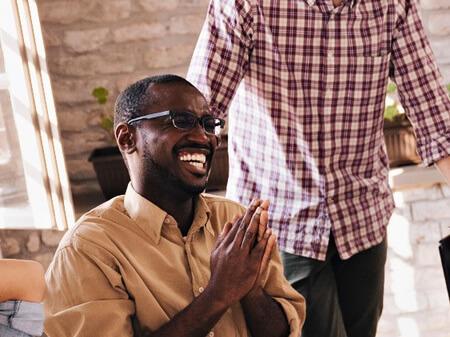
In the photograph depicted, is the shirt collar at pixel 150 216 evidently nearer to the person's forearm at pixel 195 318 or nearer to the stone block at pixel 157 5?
the person's forearm at pixel 195 318

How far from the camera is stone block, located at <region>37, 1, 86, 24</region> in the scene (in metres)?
3.17

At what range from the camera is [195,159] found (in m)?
1.61

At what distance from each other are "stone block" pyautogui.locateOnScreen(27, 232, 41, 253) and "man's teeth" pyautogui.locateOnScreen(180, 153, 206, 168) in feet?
5.44

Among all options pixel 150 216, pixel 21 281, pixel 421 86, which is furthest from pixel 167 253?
pixel 421 86

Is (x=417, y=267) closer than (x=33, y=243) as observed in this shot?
No

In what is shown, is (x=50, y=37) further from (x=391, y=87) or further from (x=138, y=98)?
(x=138, y=98)

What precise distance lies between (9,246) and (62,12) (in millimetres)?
907

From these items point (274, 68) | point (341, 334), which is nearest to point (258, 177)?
point (274, 68)

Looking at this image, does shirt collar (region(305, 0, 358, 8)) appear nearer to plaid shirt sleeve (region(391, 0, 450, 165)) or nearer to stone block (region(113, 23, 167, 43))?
plaid shirt sleeve (region(391, 0, 450, 165))

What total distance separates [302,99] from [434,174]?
49.4 inches

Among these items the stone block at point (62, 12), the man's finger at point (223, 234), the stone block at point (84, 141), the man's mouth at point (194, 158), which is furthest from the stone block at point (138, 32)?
the man's finger at point (223, 234)

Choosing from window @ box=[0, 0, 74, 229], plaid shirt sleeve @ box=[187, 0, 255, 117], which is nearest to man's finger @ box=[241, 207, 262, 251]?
plaid shirt sleeve @ box=[187, 0, 255, 117]

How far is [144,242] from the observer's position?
1.59 m

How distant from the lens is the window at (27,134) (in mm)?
2453
